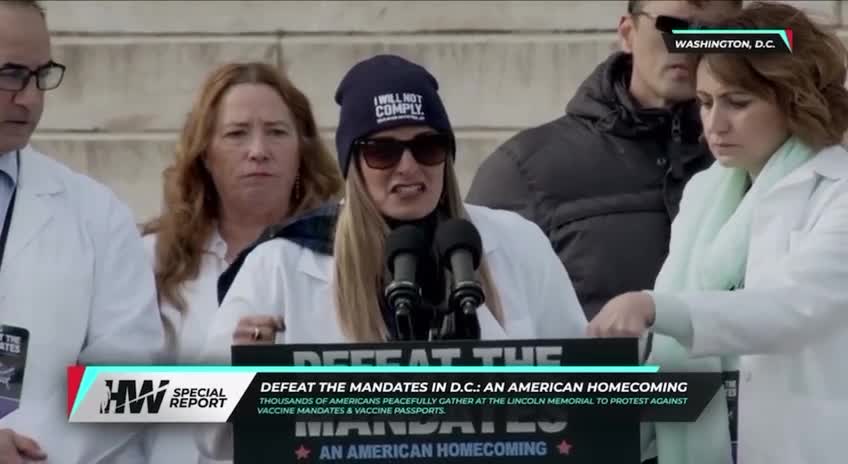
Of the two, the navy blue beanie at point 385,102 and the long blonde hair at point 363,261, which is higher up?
the navy blue beanie at point 385,102

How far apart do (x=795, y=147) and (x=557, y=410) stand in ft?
3.95

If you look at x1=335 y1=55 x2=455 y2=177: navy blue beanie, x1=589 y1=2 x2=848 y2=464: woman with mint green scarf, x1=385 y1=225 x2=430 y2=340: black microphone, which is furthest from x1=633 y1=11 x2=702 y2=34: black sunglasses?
x1=385 y1=225 x2=430 y2=340: black microphone

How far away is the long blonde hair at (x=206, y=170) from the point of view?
5.86 meters

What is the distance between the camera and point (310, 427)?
3699mm

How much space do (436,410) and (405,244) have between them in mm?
359

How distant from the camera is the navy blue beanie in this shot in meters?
4.50

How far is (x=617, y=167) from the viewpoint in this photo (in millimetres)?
5852

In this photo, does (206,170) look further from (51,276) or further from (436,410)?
(436,410)

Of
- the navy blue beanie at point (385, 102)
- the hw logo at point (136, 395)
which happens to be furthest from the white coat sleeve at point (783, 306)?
the hw logo at point (136, 395)

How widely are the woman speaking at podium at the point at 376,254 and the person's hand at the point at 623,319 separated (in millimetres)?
467

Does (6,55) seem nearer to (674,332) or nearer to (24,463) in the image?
(24,463)

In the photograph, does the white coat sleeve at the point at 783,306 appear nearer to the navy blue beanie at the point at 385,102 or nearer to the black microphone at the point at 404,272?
the black microphone at the point at 404,272

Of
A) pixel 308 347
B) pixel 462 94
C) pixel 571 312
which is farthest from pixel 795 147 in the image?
pixel 462 94

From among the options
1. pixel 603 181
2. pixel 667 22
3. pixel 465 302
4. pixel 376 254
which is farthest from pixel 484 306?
pixel 667 22
